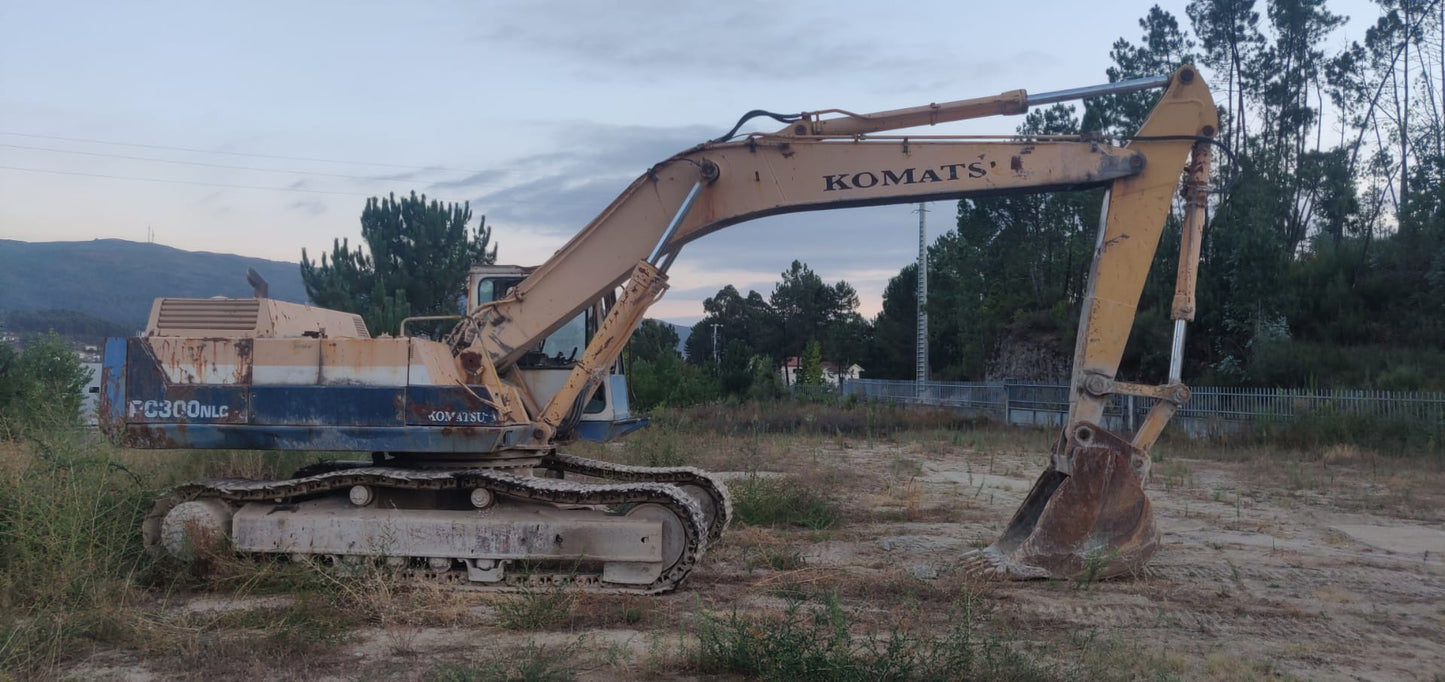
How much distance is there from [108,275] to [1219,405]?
11689cm

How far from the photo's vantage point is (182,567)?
8.35 metres

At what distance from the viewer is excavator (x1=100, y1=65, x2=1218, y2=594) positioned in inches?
323

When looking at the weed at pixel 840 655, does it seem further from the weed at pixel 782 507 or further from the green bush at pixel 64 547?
the weed at pixel 782 507

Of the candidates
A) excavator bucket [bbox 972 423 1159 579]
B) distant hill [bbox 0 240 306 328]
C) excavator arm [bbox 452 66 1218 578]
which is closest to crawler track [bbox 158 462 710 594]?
excavator arm [bbox 452 66 1218 578]

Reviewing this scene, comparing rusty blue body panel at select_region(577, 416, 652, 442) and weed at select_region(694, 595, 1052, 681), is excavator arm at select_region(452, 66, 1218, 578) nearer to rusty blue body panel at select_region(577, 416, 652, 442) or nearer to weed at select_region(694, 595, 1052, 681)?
rusty blue body panel at select_region(577, 416, 652, 442)

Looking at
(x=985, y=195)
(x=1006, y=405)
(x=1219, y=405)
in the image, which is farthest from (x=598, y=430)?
(x=1006, y=405)

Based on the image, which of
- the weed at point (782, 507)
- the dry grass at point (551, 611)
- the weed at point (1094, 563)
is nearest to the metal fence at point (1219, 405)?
the weed at point (782, 507)

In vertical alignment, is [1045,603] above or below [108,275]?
below

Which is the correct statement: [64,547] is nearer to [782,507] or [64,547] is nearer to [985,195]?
[782,507]

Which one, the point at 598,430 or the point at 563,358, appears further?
the point at 563,358

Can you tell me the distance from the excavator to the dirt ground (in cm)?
49

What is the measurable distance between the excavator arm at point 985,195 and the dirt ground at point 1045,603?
0.59 meters

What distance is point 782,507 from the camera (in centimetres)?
1191

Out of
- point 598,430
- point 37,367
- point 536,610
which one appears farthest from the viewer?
point 37,367
